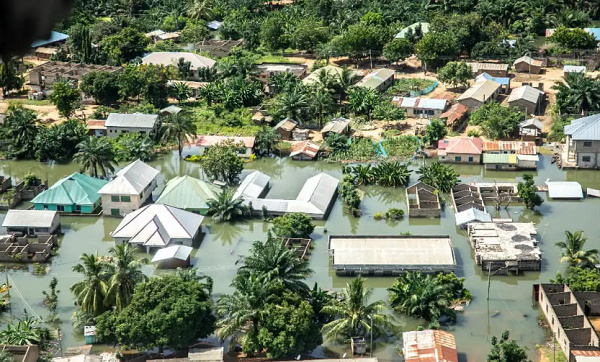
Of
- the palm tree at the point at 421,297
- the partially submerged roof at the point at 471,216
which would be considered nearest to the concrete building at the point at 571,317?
the palm tree at the point at 421,297

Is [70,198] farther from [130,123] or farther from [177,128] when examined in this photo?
[130,123]

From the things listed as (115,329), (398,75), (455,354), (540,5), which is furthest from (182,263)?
(540,5)

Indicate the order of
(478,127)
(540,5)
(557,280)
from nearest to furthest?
(557,280) → (478,127) → (540,5)

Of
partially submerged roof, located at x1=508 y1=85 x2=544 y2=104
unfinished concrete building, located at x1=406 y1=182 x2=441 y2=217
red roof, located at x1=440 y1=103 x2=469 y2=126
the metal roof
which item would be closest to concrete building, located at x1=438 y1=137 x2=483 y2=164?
red roof, located at x1=440 y1=103 x2=469 y2=126

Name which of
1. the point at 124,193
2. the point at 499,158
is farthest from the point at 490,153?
the point at 124,193

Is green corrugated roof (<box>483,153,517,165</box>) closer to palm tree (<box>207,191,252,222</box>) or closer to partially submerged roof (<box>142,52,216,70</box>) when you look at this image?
palm tree (<box>207,191,252,222</box>)

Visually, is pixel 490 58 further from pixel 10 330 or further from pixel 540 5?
pixel 10 330
